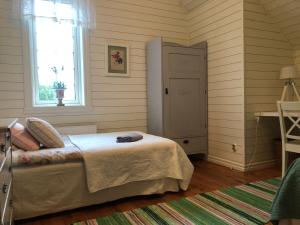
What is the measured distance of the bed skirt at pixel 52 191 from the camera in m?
1.96

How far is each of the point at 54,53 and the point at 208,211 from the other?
2732mm

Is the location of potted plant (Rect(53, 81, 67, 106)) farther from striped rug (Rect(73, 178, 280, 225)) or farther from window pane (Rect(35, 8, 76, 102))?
striped rug (Rect(73, 178, 280, 225))

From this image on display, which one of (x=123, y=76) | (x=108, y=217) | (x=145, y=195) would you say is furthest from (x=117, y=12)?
(x=108, y=217)

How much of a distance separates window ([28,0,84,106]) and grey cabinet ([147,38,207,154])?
103 cm

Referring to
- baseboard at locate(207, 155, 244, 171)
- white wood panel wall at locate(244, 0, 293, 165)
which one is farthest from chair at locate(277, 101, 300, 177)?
baseboard at locate(207, 155, 244, 171)

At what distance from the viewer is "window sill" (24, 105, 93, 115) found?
3.19m

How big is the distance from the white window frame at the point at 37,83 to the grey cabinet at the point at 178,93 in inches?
36.5

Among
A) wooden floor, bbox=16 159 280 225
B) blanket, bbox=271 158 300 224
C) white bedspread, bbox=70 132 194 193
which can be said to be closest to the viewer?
blanket, bbox=271 158 300 224

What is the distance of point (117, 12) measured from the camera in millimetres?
3648

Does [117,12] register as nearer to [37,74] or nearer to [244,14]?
[37,74]

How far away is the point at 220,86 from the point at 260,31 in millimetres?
862

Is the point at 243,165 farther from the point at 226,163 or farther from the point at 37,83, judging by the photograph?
the point at 37,83

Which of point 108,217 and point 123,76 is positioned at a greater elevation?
point 123,76

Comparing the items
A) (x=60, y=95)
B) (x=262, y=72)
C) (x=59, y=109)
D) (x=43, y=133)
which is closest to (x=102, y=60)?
(x=60, y=95)
